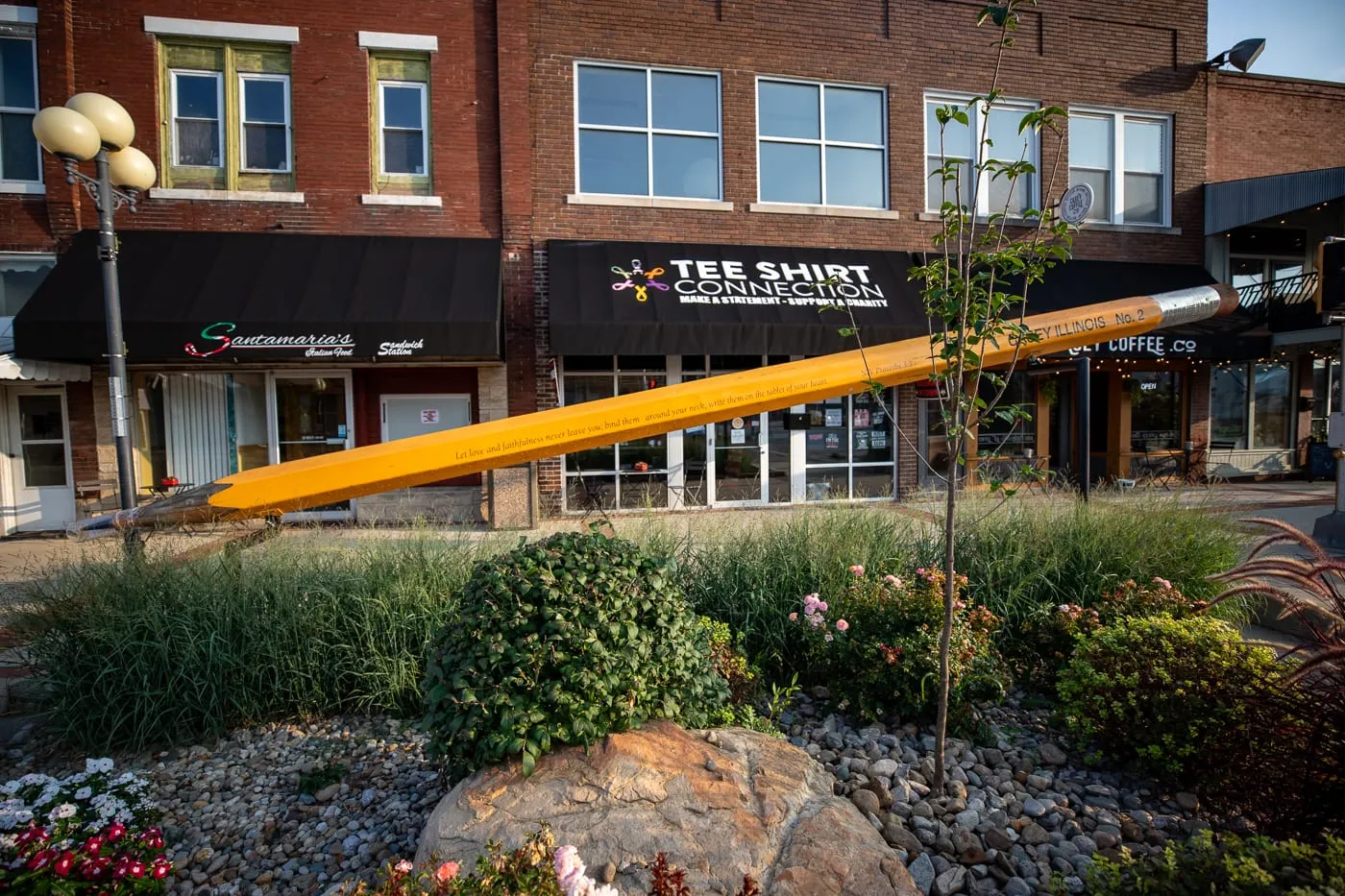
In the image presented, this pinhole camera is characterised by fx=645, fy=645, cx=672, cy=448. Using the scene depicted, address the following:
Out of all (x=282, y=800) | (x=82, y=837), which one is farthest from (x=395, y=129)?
(x=82, y=837)

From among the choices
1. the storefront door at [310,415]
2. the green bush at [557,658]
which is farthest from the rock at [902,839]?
the storefront door at [310,415]

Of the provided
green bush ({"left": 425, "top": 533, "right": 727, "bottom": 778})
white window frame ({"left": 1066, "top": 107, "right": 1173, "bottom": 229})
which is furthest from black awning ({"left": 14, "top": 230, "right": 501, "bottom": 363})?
white window frame ({"left": 1066, "top": 107, "right": 1173, "bottom": 229})

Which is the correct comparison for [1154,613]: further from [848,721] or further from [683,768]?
[683,768]

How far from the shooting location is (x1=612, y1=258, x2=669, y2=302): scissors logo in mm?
10305

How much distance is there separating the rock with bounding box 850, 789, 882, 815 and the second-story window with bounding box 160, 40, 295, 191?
38.4 ft

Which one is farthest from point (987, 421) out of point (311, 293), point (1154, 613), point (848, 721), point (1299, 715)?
point (311, 293)

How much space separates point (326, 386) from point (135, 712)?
8287 millimetres

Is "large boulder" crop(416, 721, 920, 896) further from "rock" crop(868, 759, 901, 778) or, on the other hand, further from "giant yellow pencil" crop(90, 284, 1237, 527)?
"giant yellow pencil" crop(90, 284, 1237, 527)

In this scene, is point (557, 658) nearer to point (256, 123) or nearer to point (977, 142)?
point (256, 123)

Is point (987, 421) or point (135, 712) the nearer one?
point (987, 421)

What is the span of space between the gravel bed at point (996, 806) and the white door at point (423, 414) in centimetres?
892

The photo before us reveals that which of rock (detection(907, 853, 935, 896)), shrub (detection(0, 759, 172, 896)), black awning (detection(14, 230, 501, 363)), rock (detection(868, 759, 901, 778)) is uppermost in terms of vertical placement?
black awning (detection(14, 230, 501, 363))

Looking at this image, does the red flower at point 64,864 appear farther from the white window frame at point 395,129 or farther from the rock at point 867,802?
the white window frame at point 395,129

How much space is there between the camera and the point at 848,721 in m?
3.71
